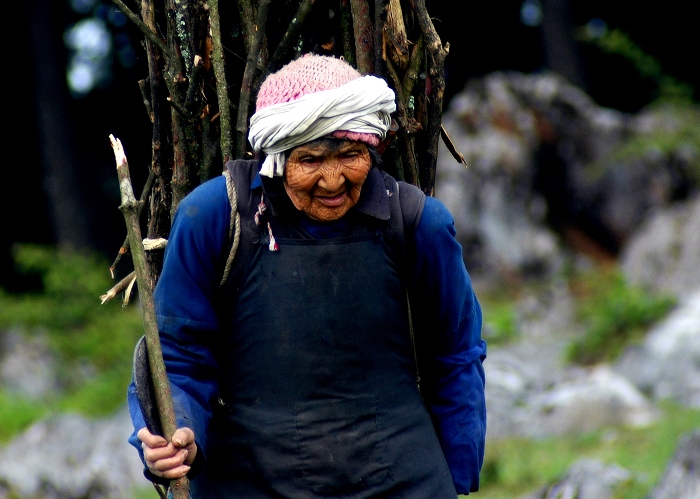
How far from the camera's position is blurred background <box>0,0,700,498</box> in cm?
633

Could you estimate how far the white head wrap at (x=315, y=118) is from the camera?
7.57 feet

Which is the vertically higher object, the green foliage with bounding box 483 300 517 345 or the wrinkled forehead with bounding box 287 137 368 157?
the wrinkled forehead with bounding box 287 137 368 157

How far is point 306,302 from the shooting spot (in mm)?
2406

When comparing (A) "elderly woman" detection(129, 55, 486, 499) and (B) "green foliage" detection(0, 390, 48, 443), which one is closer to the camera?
(A) "elderly woman" detection(129, 55, 486, 499)

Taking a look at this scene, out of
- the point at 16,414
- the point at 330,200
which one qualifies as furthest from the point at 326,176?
the point at 16,414

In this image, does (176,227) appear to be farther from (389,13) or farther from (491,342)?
(491,342)

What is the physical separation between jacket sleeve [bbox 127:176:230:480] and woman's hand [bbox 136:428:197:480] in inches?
4.3

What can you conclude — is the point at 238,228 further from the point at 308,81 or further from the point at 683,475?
the point at 683,475

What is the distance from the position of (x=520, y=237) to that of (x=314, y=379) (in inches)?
289

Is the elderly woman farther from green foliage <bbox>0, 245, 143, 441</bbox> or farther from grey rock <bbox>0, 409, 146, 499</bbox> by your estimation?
green foliage <bbox>0, 245, 143, 441</bbox>

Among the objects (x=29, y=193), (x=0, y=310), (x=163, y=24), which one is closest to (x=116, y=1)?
(x=163, y=24)

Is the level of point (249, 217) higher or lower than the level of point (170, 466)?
higher

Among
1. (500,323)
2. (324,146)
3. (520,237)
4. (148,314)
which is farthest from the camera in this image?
(520,237)

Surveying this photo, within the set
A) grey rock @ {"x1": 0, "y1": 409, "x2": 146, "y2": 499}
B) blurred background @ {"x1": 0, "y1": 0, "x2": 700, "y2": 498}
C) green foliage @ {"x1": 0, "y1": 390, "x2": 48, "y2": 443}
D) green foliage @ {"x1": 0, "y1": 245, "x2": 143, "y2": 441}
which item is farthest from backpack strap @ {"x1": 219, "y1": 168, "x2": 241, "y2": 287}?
green foliage @ {"x1": 0, "y1": 245, "x2": 143, "y2": 441}
